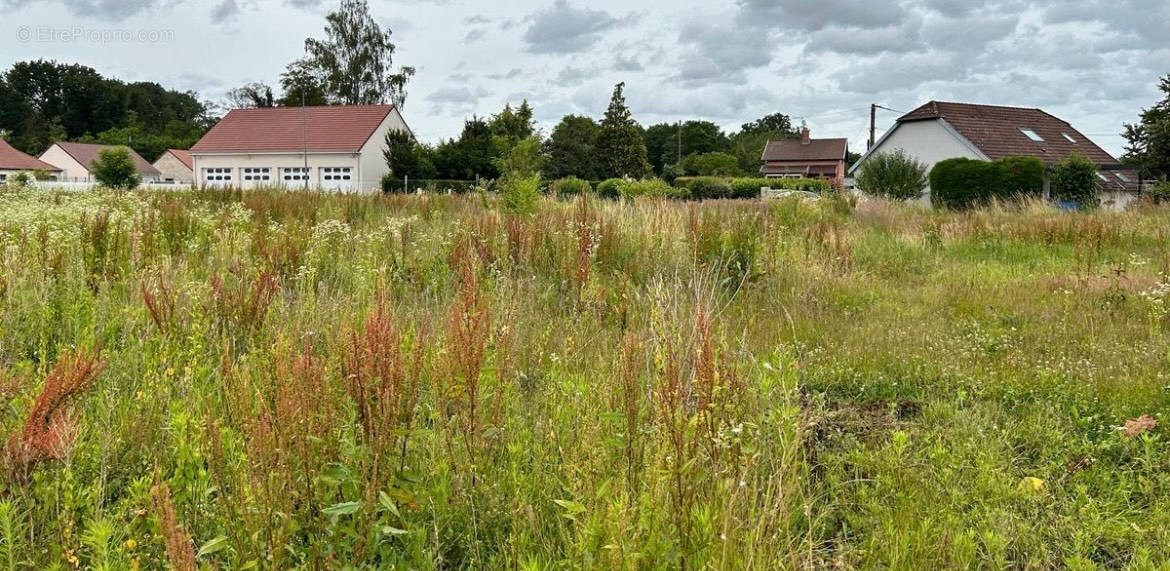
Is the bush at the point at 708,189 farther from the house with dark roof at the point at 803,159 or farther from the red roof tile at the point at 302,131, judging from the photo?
the house with dark roof at the point at 803,159

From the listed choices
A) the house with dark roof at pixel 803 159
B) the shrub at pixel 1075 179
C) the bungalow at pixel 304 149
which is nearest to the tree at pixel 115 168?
the bungalow at pixel 304 149

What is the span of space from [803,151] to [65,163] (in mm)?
64210

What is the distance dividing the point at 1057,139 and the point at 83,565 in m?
41.3

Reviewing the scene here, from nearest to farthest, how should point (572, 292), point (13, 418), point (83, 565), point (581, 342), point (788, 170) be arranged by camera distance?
point (83, 565) < point (13, 418) < point (581, 342) < point (572, 292) < point (788, 170)

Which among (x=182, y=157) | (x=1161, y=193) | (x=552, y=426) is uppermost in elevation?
(x=182, y=157)

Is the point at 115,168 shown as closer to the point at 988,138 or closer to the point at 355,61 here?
the point at 355,61

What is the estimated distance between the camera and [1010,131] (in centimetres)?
3478

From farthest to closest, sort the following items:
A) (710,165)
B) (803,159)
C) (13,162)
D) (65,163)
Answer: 1. (803,159)
2. (710,165)
3. (65,163)
4. (13,162)

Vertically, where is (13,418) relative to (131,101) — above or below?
below

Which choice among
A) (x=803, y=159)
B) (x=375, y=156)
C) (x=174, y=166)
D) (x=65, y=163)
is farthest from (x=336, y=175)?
(x=803, y=159)

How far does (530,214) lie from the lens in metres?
9.79

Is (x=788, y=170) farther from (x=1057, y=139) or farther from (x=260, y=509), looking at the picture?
(x=260, y=509)

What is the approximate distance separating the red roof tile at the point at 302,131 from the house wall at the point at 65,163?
23.1 metres

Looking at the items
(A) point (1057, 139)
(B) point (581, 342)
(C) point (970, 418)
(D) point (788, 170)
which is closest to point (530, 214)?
(B) point (581, 342)
